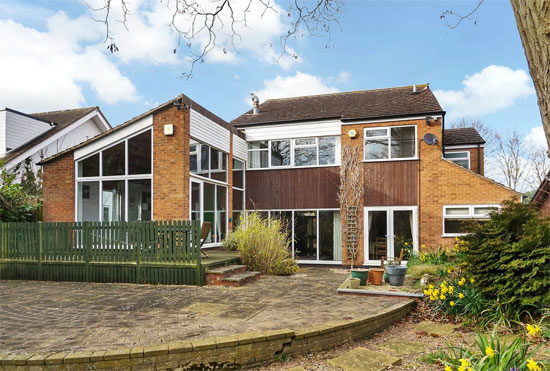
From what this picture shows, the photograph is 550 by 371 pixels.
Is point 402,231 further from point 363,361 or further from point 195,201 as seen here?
point 363,361

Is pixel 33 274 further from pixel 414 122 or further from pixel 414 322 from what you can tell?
pixel 414 122

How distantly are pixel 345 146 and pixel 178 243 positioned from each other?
7.40 meters

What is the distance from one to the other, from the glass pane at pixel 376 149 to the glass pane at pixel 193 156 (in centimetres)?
582

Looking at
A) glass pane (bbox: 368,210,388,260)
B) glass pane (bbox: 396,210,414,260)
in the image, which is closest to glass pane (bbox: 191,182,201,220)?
glass pane (bbox: 368,210,388,260)

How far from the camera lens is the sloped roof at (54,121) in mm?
16478

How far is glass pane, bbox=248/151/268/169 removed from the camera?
1478 cm

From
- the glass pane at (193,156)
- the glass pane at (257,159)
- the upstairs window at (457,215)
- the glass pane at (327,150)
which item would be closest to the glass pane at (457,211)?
the upstairs window at (457,215)

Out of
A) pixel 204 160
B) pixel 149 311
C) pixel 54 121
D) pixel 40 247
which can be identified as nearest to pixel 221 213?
pixel 204 160

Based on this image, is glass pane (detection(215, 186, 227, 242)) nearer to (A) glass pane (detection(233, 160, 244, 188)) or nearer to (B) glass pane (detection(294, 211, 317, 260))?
(A) glass pane (detection(233, 160, 244, 188))

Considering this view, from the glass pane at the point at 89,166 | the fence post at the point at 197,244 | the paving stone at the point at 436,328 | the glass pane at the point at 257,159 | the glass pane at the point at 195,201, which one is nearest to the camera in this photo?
the paving stone at the point at 436,328

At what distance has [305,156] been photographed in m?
14.3

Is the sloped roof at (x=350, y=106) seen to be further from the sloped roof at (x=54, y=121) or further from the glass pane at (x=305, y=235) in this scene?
the sloped roof at (x=54, y=121)

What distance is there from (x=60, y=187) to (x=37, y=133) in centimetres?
817

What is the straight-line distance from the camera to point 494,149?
28.0 metres
